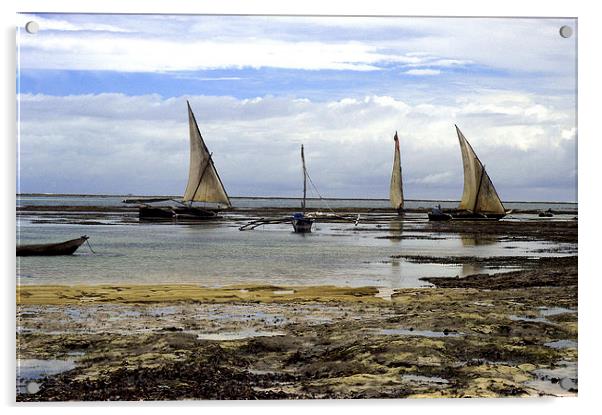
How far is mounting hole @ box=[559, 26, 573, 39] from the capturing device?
5.81m

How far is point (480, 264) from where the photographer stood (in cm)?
623

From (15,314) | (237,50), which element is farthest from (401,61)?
(15,314)

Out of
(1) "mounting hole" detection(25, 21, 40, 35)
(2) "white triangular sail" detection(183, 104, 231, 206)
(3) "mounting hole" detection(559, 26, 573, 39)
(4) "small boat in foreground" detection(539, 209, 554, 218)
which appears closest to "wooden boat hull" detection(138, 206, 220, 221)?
(2) "white triangular sail" detection(183, 104, 231, 206)

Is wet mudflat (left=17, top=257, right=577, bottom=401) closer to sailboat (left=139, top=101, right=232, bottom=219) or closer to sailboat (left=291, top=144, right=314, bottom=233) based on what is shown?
sailboat (left=291, top=144, right=314, bottom=233)

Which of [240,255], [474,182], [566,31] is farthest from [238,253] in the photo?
[566,31]

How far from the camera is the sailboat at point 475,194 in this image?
6.05 m

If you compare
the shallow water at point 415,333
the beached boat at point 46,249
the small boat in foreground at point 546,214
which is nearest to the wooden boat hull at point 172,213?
the beached boat at point 46,249

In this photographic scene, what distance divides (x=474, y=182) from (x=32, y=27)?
10.9ft

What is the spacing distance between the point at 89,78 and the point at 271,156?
4.62 feet

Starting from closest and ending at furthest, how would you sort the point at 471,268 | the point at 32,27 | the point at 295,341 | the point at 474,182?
the point at 32,27, the point at 295,341, the point at 474,182, the point at 471,268

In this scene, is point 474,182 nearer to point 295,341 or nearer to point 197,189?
point 295,341

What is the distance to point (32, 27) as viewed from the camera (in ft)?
18.4

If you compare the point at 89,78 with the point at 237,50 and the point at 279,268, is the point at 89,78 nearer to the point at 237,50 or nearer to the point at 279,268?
the point at 237,50

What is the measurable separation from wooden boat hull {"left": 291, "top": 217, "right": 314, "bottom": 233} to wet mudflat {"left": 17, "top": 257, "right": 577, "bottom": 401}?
0.59 meters
